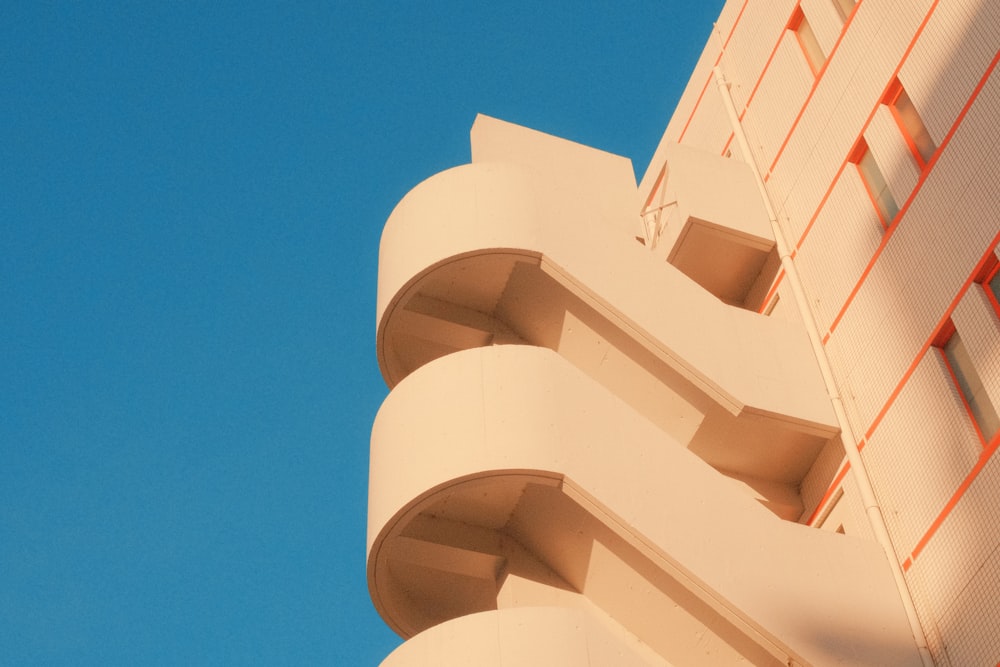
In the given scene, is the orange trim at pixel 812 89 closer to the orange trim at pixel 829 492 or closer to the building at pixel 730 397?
the building at pixel 730 397

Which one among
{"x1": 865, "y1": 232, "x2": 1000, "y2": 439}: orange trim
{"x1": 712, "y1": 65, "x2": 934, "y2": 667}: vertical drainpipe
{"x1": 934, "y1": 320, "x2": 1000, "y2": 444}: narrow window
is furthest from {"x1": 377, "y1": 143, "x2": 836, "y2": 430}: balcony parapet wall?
{"x1": 934, "y1": 320, "x2": 1000, "y2": 444}: narrow window

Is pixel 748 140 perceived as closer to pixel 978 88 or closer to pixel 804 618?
pixel 978 88

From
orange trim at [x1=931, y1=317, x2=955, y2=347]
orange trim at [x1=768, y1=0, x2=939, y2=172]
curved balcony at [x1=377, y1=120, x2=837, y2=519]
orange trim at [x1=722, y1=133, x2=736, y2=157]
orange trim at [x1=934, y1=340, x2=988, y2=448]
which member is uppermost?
orange trim at [x1=722, y1=133, x2=736, y2=157]

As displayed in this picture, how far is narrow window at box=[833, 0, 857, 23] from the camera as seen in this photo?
16.6 metres

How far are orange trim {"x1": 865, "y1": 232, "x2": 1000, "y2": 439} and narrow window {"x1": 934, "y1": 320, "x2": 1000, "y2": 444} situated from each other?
0.06 m

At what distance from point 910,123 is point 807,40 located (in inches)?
155

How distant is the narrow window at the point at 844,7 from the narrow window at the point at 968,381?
5945 mm

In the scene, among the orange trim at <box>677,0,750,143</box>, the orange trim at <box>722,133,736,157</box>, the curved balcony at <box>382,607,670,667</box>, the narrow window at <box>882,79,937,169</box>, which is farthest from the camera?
the orange trim at <box>677,0,750,143</box>

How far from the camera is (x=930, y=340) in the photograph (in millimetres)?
12539

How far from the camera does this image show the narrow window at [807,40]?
17.0 meters

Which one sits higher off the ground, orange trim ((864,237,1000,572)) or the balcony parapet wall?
the balcony parapet wall

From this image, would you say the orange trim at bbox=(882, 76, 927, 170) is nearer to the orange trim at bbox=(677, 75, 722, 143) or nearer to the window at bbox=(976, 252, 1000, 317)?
the window at bbox=(976, 252, 1000, 317)

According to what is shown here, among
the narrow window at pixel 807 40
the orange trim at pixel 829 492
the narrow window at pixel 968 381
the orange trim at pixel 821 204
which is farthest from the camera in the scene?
the narrow window at pixel 807 40

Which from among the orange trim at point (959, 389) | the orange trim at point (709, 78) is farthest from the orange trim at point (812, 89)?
the orange trim at point (959, 389)
